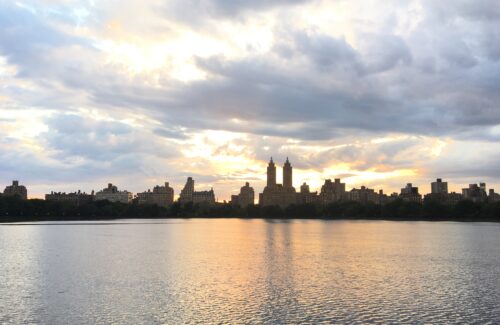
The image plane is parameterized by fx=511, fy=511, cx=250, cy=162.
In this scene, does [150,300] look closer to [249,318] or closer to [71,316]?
[71,316]

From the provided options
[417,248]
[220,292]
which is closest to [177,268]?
[220,292]

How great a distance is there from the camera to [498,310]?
3906 centimetres

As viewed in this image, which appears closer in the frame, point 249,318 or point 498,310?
point 249,318

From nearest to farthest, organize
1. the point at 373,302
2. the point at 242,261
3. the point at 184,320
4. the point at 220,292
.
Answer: the point at 184,320 < the point at 373,302 < the point at 220,292 < the point at 242,261

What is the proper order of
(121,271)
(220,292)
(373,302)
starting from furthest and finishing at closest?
1. (121,271)
2. (220,292)
3. (373,302)

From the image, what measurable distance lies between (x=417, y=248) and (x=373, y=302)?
54.6m

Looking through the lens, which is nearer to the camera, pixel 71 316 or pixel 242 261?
pixel 71 316

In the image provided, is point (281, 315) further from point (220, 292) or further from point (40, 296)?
point (40, 296)

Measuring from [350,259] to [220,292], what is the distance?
31.9 metres

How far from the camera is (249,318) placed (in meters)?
36.4

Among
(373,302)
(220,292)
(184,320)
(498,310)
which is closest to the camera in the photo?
(184,320)

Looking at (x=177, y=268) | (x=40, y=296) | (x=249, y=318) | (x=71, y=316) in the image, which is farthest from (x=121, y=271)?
(x=249, y=318)

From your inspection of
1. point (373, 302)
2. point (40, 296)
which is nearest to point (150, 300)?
point (40, 296)

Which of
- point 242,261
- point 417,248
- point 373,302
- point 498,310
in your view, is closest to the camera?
point 498,310
